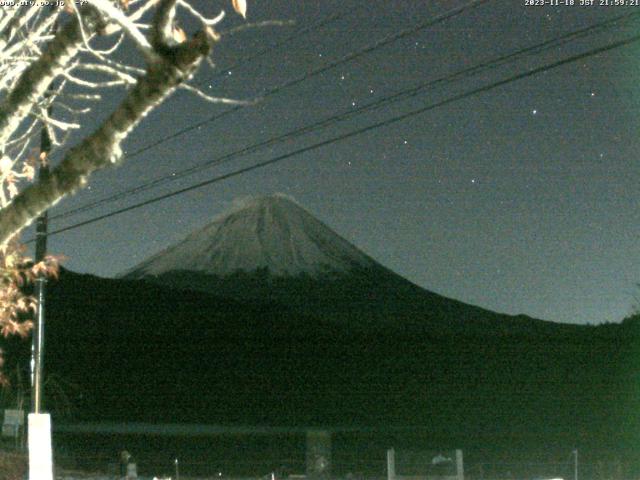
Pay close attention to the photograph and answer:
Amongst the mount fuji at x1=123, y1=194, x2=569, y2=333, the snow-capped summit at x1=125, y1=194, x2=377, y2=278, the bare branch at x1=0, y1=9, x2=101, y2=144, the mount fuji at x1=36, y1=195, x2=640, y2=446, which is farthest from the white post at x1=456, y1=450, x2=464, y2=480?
the snow-capped summit at x1=125, y1=194, x2=377, y2=278

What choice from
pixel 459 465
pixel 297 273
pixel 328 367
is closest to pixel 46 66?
pixel 459 465

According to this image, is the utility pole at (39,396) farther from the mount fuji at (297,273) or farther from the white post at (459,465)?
the mount fuji at (297,273)

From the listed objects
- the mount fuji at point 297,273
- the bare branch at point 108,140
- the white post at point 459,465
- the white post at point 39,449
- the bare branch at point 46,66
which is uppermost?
the mount fuji at point 297,273

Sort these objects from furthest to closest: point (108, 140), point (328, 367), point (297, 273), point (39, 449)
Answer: point (297, 273), point (328, 367), point (39, 449), point (108, 140)

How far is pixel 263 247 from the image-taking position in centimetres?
12281

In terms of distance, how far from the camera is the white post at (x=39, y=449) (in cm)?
1361

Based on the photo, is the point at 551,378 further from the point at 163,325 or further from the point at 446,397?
the point at 163,325

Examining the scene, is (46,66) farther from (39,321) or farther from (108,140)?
(39,321)

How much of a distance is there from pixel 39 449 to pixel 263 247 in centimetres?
10912

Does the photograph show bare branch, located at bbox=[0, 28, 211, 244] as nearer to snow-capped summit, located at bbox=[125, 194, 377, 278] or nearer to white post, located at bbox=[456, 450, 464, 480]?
white post, located at bbox=[456, 450, 464, 480]

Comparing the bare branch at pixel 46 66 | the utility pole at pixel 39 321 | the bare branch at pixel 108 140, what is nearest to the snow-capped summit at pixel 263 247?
the utility pole at pixel 39 321

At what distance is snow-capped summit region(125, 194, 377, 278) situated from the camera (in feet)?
387

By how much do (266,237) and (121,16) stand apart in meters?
122

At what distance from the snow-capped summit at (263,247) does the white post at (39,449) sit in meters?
98.3
